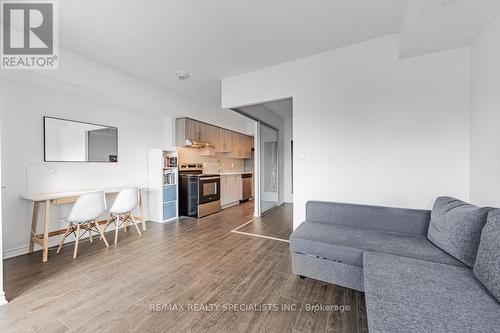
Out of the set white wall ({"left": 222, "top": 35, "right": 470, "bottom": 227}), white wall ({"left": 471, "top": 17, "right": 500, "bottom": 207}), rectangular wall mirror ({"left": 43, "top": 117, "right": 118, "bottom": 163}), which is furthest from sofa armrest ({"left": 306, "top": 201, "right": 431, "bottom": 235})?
rectangular wall mirror ({"left": 43, "top": 117, "right": 118, "bottom": 163})

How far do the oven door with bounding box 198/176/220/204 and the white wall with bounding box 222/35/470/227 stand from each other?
2.51 m

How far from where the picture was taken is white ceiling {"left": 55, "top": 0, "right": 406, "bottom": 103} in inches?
78.5

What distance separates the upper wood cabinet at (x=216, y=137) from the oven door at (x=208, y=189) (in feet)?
3.21

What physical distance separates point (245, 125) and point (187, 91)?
3.23m

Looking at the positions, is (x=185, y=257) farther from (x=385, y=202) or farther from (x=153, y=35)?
(x=153, y=35)

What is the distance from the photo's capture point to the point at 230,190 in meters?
6.04

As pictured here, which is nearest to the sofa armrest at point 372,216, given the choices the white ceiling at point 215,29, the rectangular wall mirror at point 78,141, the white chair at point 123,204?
the white ceiling at point 215,29

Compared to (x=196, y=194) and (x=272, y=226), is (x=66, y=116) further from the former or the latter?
(x=272, y=226)

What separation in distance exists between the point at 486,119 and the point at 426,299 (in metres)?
1.76

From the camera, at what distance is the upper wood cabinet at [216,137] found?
4762 mm

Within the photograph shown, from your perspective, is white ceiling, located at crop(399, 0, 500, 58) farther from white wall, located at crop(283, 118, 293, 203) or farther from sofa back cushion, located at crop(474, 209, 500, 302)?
white wall, located at crop(283, 118, 293, 203)

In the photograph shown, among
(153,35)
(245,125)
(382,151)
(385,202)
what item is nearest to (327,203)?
(385,202)

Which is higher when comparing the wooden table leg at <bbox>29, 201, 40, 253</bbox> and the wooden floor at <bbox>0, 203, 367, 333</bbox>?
the wooden table leg at <bbox>29, 201, 40, 253</bbox>

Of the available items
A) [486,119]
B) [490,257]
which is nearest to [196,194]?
[490,257]
